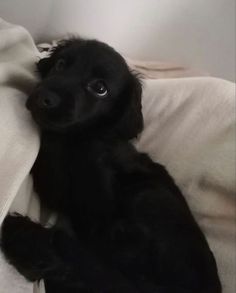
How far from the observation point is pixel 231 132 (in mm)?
1540

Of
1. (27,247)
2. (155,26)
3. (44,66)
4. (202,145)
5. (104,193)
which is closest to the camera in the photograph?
(27,247)

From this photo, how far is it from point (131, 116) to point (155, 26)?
1.83ft

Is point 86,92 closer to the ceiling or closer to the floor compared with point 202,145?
closer to the ceiling

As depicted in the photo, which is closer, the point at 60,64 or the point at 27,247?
the point at 27,247

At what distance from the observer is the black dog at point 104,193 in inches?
43.6

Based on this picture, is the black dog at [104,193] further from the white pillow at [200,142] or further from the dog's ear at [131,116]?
the white pillow at [200,142]

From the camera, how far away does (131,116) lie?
1.28m

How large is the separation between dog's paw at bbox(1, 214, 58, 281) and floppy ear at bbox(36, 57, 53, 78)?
392 mm

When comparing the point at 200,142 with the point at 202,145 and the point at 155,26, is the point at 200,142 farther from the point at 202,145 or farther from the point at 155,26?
the point at 155,26

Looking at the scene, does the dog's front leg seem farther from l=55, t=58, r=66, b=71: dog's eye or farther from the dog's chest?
l=55, t=58, r=66, b=71: dog's eye

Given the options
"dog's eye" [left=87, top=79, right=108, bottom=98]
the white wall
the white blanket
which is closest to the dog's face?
"dog's eye" [left=87, top=79, right=108, bottom=98]

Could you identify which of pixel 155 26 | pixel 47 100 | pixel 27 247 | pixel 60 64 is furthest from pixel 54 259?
pixel 155 26

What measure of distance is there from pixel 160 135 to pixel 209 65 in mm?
402

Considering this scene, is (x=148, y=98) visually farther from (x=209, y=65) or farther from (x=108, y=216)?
(x=108, y=216)
